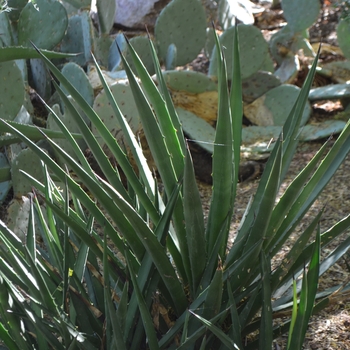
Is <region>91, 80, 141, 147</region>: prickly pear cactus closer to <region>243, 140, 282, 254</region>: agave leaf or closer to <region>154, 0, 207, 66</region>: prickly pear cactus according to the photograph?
<region>154, 0, 207, 66</region>: prickly pear cactus

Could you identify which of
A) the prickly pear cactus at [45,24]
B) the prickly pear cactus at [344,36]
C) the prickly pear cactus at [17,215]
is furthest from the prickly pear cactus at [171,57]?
the prickly pear cactus at [17,215]

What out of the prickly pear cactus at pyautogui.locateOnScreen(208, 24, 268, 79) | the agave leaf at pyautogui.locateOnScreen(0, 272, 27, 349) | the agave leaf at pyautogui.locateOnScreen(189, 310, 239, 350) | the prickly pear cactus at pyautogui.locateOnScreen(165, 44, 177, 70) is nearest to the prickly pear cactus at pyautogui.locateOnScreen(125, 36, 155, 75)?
the prickly pear cactus at pyautogui.locateOnScreen(165, 44, 177, 70)

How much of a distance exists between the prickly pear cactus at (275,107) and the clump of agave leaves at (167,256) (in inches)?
120

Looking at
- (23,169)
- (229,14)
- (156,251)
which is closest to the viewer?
(156,251)

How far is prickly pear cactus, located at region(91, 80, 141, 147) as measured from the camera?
3.43 meters

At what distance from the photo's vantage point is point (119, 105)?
350 cm

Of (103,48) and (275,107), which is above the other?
(103,48)

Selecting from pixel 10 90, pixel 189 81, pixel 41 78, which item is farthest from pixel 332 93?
pixel 10 90

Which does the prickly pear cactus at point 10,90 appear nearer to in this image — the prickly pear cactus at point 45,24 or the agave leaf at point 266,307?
the prickly pear cactus at point 45,24

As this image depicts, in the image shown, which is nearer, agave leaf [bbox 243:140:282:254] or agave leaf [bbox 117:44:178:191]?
agave leaf [bbox 243:140:282:254]

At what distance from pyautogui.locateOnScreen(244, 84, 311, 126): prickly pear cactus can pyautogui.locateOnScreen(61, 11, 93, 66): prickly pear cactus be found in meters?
1.61

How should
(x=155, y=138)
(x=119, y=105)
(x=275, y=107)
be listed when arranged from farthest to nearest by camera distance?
(x=275, y=107), (x=119, y=105), (x=155, y=138)

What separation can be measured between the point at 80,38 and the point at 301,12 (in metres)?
2.25

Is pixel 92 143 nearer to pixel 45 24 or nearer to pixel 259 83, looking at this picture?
pixel 45 24
